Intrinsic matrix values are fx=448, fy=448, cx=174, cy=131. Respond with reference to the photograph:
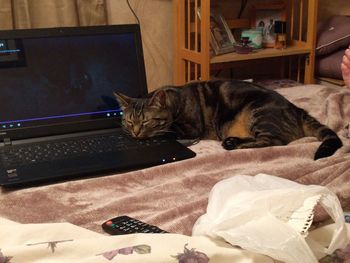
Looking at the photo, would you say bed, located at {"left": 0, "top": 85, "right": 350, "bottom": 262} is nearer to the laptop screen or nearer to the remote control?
the remote control

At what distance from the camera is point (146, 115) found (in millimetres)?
1443

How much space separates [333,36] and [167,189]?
5.42ft

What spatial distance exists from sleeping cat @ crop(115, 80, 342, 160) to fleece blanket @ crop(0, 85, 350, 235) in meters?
0.13

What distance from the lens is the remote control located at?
802 mm

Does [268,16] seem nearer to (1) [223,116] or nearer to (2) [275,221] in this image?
(1) [223,116]

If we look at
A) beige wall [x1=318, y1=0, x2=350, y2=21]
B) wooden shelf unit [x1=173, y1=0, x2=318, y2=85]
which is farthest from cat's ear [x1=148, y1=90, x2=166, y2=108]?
beige wall [x1=318, y1=0, x2=350, y2=21]

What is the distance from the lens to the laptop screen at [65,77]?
131cm

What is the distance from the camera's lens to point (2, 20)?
187 cm

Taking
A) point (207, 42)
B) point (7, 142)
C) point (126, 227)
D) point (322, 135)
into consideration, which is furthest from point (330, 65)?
point (126, 227)

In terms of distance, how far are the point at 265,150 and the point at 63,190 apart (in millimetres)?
528

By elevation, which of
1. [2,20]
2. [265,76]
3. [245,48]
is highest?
[2,20]

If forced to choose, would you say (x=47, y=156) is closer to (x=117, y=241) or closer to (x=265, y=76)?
(x=117, y=241)

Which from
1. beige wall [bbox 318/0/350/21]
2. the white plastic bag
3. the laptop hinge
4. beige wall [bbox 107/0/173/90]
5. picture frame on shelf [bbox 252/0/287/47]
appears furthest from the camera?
beige wall [bbox 318/0/350/21]

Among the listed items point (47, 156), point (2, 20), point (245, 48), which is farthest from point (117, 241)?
point (245, 48)
